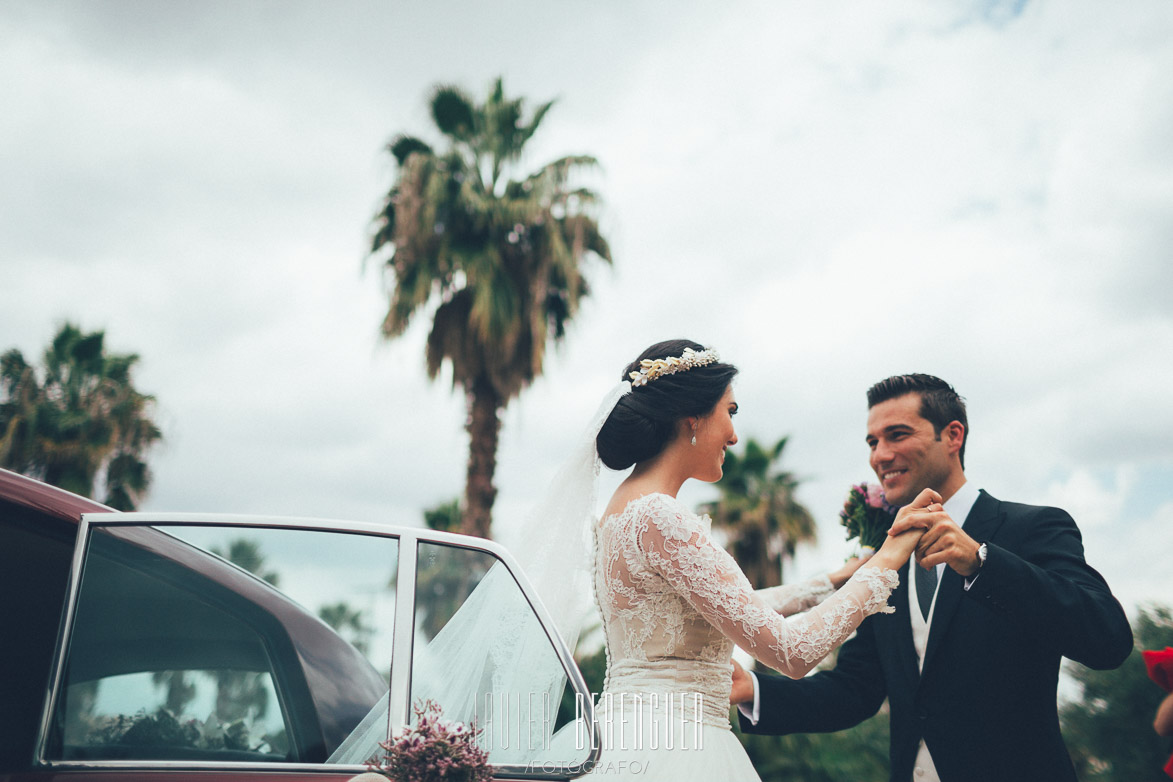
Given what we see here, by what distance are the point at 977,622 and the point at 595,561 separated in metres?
1.46

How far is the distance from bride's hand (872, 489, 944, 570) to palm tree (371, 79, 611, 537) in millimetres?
9668

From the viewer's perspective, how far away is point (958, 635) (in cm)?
296

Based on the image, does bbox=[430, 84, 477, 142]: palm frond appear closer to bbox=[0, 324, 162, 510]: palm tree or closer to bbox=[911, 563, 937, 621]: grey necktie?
bbox=[0, 324, 162, 510]: palm tree

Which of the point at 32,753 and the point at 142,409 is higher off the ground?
the point at 142,409

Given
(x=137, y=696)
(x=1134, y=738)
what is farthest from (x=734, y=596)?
(x=1134, y=738)

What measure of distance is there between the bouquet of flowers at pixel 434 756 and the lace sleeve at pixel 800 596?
170 centimetres

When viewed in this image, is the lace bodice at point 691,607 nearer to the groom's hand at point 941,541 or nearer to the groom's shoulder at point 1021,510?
the groom's hand at point 941,541

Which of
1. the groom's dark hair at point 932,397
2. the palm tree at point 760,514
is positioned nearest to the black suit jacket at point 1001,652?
the groom's dark hair at point 932,397

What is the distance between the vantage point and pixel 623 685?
2.76 m

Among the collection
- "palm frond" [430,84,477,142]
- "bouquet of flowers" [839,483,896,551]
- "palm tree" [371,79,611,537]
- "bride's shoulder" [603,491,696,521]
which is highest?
"palm frond" [430,84,477,142]

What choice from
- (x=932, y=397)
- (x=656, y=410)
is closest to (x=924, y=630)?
(x=932, y=397)

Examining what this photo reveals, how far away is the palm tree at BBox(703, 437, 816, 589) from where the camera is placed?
17.0m

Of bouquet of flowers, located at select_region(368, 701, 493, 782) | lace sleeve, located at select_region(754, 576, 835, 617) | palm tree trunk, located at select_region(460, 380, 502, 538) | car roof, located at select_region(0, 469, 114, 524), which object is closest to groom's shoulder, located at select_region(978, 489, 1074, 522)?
lace sleeve, located at select_region(754, 576, 835, 617)

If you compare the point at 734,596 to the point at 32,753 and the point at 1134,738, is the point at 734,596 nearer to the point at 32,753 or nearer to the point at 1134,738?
the point at 32,753
